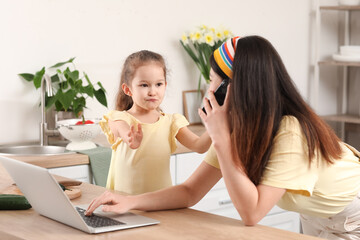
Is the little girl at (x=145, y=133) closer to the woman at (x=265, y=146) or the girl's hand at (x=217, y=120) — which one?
the woman at (x=265, y=146)

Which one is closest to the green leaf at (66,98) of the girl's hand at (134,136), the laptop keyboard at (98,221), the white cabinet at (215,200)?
the white cabinet at (215,200)

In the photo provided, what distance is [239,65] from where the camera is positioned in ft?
5.57

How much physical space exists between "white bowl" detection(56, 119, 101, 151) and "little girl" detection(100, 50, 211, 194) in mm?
645

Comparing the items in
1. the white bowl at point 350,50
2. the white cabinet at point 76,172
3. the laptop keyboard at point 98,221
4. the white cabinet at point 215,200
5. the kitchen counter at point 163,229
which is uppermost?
the white bowl at point 350,50

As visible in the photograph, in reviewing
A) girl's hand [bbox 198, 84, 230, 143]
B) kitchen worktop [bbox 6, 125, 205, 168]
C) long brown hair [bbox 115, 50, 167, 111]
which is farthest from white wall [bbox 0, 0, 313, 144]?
girl's hand [bbox 198, 84, 230, 143]

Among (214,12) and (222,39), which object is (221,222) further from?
(214,12)

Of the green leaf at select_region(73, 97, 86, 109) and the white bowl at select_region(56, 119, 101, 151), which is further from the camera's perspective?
the green leaf at select_region(73, 97, 86, 109)

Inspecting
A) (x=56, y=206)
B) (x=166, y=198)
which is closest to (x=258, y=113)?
(x=166, y=198)

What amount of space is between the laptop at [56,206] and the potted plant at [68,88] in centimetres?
141

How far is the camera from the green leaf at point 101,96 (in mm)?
3336

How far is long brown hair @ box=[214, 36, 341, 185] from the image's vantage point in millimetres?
1670

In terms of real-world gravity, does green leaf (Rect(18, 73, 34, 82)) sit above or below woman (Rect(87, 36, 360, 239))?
above

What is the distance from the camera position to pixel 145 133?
229 centimetres

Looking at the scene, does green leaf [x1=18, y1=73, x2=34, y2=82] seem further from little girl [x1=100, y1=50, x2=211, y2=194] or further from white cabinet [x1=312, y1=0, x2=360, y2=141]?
white cabinet [x1=312, y1=0, x2=360, y2=141]
